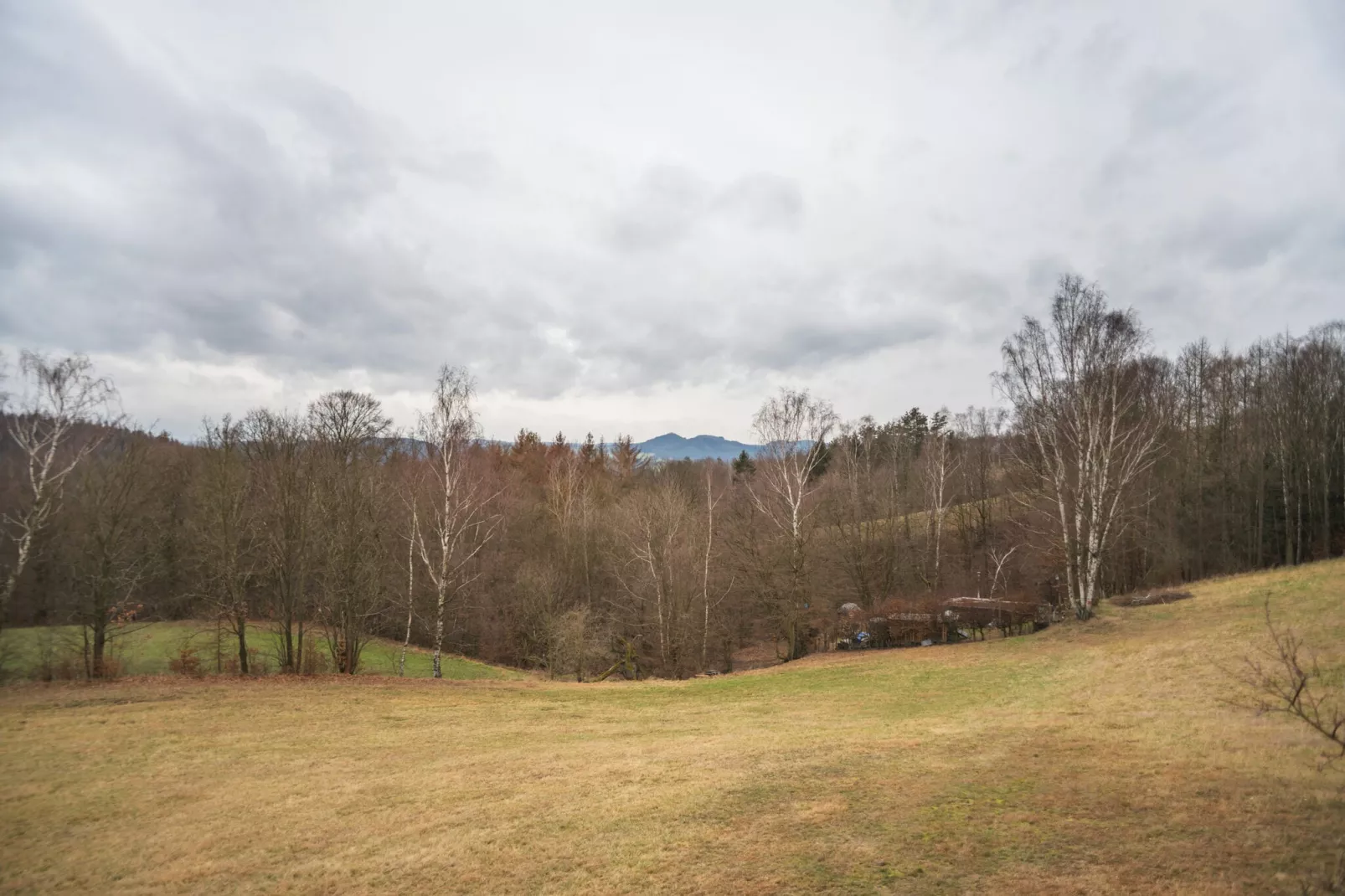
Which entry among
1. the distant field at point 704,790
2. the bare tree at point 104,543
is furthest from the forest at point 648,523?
the distant field at point 704,790

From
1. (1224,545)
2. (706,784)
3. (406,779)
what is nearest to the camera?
(706,784)

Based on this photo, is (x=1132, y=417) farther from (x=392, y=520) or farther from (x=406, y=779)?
(x=392, y=520)

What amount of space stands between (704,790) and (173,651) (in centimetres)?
2888

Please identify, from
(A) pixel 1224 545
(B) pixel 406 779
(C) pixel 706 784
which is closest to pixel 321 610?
(B) pixel 406 779

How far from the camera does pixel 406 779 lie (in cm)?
1060

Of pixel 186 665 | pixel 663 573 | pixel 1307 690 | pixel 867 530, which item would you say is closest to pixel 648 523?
pixel 663 573

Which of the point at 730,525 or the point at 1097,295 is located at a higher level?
the point at 1097,295

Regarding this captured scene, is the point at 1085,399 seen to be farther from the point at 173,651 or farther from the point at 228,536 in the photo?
the point at 173,651

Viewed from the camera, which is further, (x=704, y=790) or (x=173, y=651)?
(x=173, y=651)

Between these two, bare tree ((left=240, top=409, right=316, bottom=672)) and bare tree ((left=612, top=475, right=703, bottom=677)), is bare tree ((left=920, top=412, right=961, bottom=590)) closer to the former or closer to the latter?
bare tree ((left=612, top=475, right=703, bottom=677))

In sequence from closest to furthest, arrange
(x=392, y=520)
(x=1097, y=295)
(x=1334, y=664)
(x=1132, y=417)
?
(x=1334, y=664)
(x=1097, y=295)
(x=1132, y=417)
(x=392, y=520)

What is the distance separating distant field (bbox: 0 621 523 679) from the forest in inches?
20.2

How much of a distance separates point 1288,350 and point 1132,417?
19.9 meters

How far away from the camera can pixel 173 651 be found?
90.2 ft
